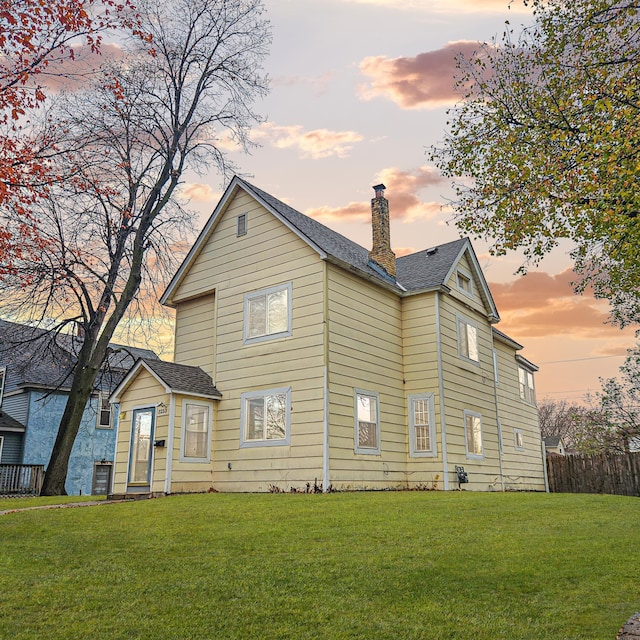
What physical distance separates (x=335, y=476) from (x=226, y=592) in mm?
9321

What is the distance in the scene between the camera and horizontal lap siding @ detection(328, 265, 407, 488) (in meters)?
15.6

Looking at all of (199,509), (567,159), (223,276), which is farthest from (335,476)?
(567,159)

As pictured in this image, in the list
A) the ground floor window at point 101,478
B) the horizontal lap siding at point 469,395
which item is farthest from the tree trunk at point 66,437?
the horizontal lap siding at point 469,395

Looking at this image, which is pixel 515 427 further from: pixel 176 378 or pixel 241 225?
pixel 176 378

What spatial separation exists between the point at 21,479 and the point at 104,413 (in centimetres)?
660

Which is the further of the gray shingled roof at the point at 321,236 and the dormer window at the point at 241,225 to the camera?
the dormer window at the point at 241,225

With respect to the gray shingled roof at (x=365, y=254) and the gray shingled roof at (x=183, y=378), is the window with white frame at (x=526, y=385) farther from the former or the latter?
the gray shingled roof at (x=183, y=378)

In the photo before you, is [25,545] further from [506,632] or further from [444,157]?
[444,157]

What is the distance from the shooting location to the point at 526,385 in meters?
30.2

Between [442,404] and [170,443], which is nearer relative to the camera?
[170,443]

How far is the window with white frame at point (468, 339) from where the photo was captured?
20312 millimetres

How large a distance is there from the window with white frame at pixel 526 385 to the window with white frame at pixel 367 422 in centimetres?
1434

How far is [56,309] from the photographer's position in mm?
20359

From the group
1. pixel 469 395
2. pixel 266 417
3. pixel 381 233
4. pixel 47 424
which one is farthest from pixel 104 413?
pixel 469 395
